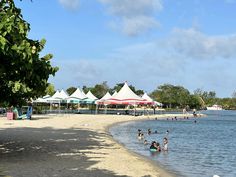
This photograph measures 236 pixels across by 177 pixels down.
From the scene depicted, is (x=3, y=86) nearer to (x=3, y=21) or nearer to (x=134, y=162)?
(x=3, y=21)

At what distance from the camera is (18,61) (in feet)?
46.9

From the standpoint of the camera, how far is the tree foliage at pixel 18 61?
12.9 meters

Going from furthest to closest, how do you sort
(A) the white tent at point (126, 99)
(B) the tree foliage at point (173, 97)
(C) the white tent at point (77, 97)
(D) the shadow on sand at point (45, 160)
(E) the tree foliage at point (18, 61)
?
1. (B) the tree foliage at point (173, 97)
2. (C) the white tent at point (77, 97)
3. (A) the white tent at point (126, 99)
4. (D) the shadow on sand at point (45, 160)
5. (E) the tree foliage at point (18, 61)

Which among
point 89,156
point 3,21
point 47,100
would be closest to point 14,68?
point 3,21

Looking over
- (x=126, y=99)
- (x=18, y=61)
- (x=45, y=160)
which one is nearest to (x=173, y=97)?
(x=126, y=99)

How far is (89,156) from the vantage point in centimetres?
1991

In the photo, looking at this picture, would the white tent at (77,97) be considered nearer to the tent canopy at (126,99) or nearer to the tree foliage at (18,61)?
the tent canopy at (126,99)

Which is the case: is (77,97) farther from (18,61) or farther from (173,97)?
(173,97)

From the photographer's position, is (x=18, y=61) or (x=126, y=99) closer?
(x=18, y=61)

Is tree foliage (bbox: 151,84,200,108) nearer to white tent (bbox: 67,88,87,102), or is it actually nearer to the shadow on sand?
white tent (bbox: 67,88,87,102)

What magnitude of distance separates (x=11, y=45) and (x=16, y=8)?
5.84ft

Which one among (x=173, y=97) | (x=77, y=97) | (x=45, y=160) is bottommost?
(x=45, y=160)

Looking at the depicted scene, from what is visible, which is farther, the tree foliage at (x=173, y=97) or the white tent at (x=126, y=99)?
the tree foliage at (x=173, y=97)

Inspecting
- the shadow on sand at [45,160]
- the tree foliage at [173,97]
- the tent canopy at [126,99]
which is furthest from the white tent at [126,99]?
the tree foliage at [173,97]
